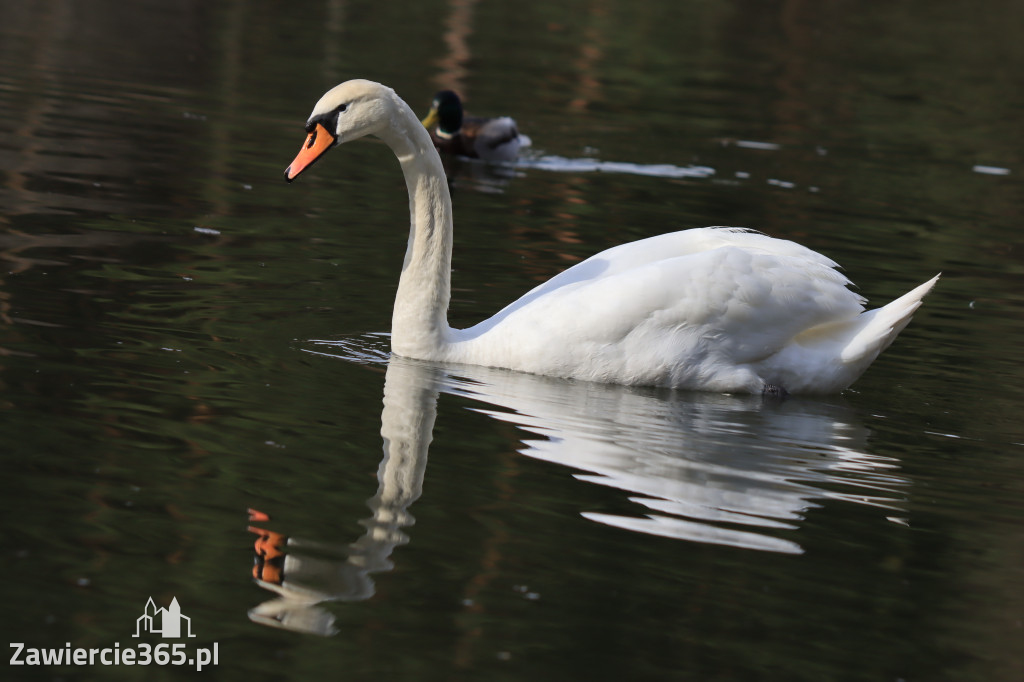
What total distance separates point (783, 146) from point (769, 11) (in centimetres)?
1946

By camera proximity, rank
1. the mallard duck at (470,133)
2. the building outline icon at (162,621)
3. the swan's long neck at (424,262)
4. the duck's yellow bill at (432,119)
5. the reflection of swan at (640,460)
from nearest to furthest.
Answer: the building outline icon at (162,621) → the reflection of swan at (640,460) → the swan's long neck at (424,262) → the mallard duck at (470,133) → the duck's yellow bill at (432,119)

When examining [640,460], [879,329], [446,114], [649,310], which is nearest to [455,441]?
[640,460]

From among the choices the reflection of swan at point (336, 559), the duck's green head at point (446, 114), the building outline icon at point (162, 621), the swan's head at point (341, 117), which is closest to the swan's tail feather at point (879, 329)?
the reflection of swan at point (336, 559)

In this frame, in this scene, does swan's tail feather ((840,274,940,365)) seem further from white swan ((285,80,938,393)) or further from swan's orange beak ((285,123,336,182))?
swan's orange beak ((285,123,336,182))

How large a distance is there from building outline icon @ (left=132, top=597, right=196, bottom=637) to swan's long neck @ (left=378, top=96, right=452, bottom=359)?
12.3 ft

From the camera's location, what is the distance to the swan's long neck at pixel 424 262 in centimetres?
856

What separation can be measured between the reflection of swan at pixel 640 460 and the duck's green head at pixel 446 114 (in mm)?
9097

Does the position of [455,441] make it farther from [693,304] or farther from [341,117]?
[341,117]

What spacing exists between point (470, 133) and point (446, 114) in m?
0.52

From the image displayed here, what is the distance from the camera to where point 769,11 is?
123 feet

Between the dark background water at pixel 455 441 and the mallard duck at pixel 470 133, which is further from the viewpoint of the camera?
the mallard duck at pixel 470 133

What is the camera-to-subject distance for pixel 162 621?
16.1ft

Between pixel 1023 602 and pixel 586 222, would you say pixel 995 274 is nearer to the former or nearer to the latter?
pixel 586 222

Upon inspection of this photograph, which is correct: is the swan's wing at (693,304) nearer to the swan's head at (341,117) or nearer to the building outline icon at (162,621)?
the swan's head at (341,117)
